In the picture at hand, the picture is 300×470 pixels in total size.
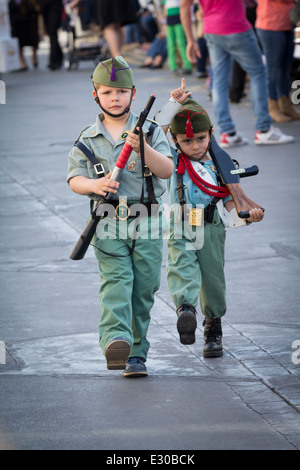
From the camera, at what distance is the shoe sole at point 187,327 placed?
4820 millimetres

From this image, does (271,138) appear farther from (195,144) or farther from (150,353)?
(150,353)

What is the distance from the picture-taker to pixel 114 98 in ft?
15.6

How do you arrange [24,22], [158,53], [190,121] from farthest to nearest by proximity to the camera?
[24,22]
[158,53]
[190,121]

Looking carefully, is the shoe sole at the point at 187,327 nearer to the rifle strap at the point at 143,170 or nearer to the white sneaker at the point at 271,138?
the rifle strap at the point at 143,170

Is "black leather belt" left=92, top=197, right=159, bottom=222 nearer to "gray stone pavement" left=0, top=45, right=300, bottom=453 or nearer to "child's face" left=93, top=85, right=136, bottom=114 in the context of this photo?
"child's face" left=93, top=85, right=136, bottom=114

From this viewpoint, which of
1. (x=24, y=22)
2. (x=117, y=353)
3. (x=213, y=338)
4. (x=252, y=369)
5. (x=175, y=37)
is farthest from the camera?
(x=24, y=22)

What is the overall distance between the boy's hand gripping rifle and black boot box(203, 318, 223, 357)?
2.82 ft

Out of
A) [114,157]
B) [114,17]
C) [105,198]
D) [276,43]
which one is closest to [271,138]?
[276,43]

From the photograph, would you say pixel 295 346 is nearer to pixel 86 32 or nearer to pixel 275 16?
pixel 275 16

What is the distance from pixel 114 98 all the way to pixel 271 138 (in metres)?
6.39

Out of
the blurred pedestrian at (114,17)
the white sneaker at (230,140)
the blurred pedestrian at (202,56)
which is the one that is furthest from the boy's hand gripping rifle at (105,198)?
the blurred pedestrian at (114,17)

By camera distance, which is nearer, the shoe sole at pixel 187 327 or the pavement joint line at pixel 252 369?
the pavement joint line at pixel 252 369

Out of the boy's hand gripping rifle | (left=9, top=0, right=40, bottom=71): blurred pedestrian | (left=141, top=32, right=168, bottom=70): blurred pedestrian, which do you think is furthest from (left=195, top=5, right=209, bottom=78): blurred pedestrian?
the boy's hand gripping rifle

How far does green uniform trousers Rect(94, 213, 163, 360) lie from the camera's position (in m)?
4.70
